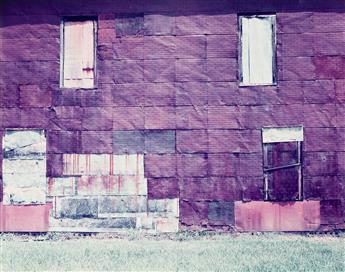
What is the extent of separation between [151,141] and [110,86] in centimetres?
174

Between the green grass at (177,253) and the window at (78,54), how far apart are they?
13.0 ft

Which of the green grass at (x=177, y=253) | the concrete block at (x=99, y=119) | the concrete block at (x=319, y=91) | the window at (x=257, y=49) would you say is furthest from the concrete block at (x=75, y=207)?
the concrete block at (x=319, y=91)

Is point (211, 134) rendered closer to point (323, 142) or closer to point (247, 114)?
point (247, 114)

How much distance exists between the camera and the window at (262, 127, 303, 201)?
10.5 meters

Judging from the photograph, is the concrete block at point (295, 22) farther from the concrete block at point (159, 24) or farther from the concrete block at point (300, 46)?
the concrete block at point (159, 24)

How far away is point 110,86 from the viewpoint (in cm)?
1078

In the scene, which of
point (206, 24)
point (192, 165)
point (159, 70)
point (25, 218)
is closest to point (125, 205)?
point (192, 165)

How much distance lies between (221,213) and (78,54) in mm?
5409

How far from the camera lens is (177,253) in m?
8.43

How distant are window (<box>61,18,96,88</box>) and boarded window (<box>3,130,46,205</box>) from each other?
1.58m

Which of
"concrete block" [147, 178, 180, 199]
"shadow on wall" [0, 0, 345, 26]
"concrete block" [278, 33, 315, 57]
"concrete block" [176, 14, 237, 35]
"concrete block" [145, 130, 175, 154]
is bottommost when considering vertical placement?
"concrete block" [147, 178, 180, 199]

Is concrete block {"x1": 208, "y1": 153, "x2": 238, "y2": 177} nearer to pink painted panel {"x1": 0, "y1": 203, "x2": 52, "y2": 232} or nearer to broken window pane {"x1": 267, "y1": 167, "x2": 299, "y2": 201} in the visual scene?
broken window pane {"x1": 267, "y1": 167, "x2": 299, "y2": 201}

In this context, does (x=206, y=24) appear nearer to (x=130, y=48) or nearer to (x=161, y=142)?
(x=130, y=48)

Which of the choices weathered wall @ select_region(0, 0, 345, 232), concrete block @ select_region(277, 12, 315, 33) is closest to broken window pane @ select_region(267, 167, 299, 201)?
weathered wall @ select_region(0, 0, 345, 232)
